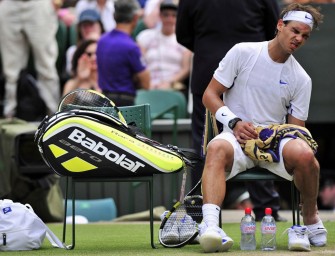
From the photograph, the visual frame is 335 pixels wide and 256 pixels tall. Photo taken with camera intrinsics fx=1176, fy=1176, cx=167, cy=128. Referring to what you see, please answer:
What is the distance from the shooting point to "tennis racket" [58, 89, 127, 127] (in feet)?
25.2

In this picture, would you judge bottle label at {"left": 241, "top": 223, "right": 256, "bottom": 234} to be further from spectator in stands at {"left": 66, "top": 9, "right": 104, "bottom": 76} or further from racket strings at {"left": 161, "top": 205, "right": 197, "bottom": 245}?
spectator in stands at {"left": 66, "top": 9, "right": 104, "bottom": 76}

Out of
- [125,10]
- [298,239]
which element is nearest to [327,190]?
[125,10]

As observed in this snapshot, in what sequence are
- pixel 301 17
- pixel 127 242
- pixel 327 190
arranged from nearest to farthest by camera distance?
pixel 301 17 → pixel 127 242 → pixel 327 190

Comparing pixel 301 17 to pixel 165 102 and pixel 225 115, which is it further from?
pixel 165 102

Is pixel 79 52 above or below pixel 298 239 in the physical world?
below

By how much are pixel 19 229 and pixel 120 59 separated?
4.89 m

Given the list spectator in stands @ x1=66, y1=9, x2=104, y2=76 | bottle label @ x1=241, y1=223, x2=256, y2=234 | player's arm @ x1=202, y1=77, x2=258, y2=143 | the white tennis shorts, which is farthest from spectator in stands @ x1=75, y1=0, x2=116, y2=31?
bottle label @ x1=241, y1=223, x2=256, y2=234

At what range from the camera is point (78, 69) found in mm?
13695

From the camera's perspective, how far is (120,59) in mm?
12172

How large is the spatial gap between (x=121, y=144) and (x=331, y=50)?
5562mm

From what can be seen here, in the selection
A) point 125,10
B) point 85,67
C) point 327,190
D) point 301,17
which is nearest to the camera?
point 301,17

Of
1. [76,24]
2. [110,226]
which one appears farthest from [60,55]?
[110,226]

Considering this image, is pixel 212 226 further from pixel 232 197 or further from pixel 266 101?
pixel 232 197

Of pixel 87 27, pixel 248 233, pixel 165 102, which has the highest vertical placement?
pixel 248 233
